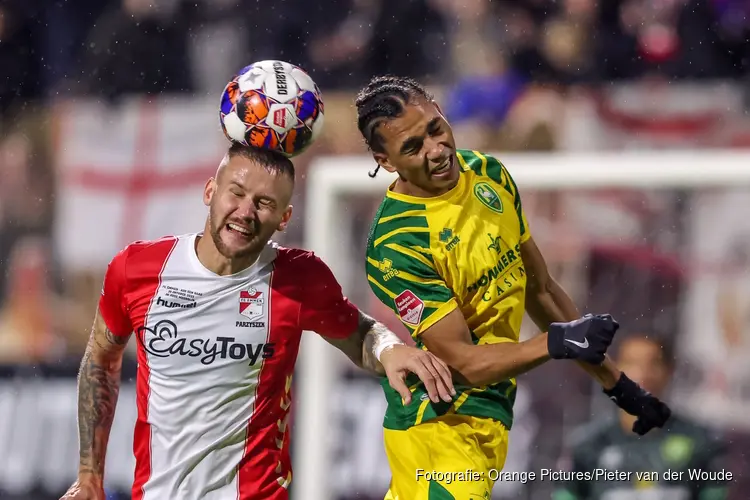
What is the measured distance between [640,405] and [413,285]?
86 centimetres

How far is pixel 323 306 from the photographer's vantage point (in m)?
3.76

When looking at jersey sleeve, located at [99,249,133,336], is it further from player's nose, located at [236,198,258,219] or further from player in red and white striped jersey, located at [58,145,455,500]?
player's nose, located at [236,198,258,219]

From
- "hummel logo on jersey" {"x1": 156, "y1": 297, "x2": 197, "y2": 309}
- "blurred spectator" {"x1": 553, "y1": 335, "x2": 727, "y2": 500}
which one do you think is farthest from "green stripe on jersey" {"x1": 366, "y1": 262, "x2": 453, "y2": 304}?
"blurred spectator" {"x1": 553, "y1": 335, "x2": 727, "y2": 500}

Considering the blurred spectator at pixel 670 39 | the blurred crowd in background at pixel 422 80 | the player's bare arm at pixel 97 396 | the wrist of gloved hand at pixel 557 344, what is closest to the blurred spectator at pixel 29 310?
the blurred crowd in background at pixel 422 80

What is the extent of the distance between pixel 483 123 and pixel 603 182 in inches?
56.6

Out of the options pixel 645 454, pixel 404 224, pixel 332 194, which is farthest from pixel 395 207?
pixel 645 454

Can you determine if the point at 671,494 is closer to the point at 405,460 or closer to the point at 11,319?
the point at 405,460

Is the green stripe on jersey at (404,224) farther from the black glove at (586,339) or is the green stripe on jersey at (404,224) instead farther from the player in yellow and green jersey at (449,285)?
the black glove at (586,339)

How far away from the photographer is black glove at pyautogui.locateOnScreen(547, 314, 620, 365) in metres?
3.44

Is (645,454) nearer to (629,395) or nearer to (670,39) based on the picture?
(629,395)

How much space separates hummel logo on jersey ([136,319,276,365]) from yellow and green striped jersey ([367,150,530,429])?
50cm

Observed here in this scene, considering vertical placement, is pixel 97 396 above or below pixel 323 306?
below

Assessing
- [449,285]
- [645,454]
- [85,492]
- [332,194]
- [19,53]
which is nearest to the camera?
[85,492]

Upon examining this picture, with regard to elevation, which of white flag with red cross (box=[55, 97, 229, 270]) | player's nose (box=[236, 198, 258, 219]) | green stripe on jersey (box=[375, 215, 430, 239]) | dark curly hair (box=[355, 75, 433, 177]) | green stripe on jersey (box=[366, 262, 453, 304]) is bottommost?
green stripe on jersey (box=[366, 262, 453, 304])
